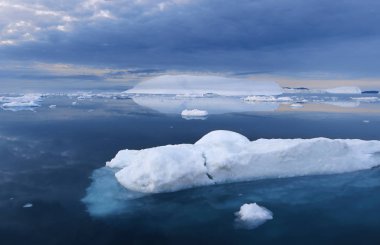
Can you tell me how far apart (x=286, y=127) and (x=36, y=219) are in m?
21.0

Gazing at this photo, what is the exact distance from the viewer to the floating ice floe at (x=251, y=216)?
29.6 feet

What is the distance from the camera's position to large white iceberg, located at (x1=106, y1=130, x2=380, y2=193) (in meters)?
11.4

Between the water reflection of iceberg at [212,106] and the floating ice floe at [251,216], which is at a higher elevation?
the water reflection of iceberg at [212,106]

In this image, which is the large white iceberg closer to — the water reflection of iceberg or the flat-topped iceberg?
the water reflection of iceberg

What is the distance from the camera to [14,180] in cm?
1267

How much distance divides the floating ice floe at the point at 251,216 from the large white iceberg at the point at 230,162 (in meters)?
2.62

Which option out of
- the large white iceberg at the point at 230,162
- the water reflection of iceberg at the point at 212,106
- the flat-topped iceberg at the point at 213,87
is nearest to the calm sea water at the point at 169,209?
the large white iceberg at the point at 230,162

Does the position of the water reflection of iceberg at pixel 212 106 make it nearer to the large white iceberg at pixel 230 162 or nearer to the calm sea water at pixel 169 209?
the large white iceberg at pixel 230 162

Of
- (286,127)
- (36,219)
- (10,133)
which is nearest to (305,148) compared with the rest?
(36,219)

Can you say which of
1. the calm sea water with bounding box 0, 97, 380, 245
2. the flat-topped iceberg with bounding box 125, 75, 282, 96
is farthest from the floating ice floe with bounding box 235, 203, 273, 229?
the flat-topped iceberg with bounding box 125, 75, 282, 96

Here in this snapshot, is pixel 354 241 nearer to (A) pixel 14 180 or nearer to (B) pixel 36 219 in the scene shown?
(B) pixel 36 219

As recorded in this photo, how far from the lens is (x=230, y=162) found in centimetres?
1223

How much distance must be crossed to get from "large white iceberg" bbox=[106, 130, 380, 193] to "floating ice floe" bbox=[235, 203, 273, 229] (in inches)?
103

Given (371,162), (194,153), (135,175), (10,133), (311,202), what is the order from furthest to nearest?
(10,133) → (371,162) → (194,153) → (135,175) → (311,202)
